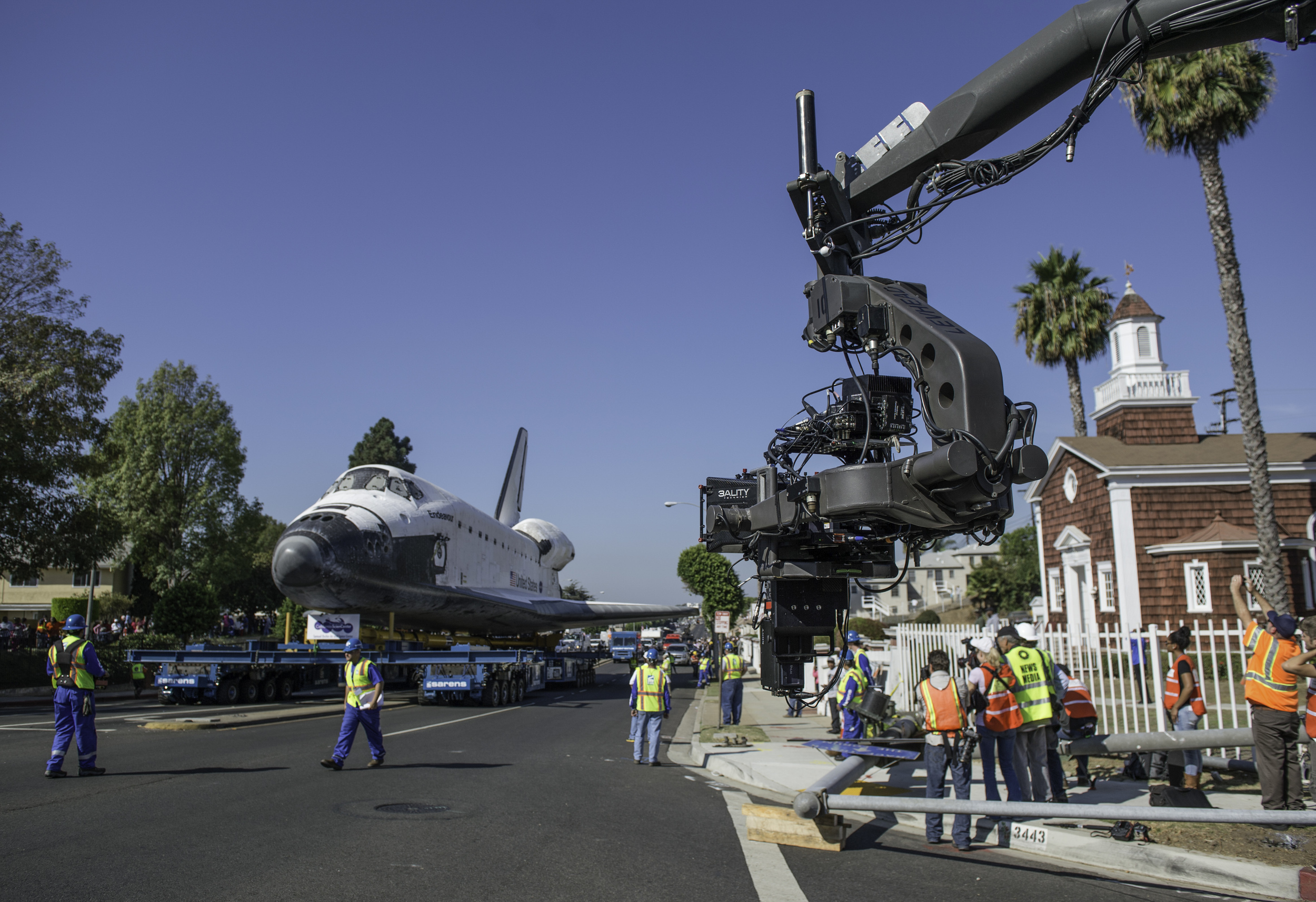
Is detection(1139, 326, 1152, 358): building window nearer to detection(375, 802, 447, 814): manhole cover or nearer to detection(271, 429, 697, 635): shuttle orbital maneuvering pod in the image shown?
detection(271, 429, 697, 635): shuttle orbital maneuvering pod

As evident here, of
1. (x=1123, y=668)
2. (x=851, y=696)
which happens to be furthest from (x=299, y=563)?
(x=1123, y=668)

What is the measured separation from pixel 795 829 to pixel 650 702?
15.7 feet

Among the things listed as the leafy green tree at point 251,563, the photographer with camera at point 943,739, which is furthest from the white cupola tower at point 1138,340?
the leafy green tree at point 251,563

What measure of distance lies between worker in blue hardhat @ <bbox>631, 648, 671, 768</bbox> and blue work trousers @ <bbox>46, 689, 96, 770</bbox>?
601 cm

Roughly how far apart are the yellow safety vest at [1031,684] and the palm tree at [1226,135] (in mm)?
12774

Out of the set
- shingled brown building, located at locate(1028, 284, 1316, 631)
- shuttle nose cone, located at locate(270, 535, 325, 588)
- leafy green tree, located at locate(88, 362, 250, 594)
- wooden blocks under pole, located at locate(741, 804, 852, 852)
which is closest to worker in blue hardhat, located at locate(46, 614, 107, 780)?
wooden blocks under pole, located at locate(741, 804, 852, 852)

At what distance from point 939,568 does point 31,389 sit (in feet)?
206

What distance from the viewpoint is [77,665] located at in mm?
9141

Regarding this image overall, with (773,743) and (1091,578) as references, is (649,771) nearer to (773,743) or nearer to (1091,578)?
(773,743)

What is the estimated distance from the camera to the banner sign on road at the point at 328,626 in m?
18.9

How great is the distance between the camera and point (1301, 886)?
547 centimetres

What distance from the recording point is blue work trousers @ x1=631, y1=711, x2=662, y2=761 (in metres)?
11.6

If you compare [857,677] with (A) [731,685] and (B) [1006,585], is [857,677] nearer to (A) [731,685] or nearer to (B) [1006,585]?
(A) [731,685]

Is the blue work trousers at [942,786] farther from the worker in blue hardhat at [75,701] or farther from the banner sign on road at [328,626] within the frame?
the banner sign on road at [328,626]
